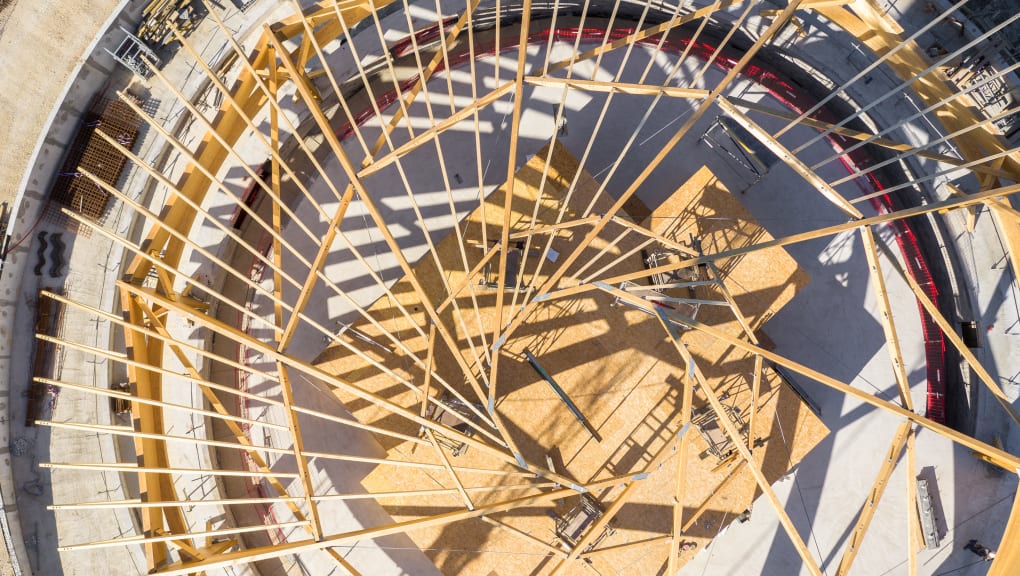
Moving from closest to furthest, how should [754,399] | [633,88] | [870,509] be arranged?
[633,88] < [870,509] < [754,399]

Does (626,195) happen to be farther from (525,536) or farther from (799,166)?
(525,536)

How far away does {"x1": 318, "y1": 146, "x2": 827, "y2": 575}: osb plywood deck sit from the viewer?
27.1 meters

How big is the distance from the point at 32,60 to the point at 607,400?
3468cm

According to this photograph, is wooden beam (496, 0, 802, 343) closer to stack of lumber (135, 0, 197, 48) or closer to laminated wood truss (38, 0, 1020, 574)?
laminated wood truss (38, 0, 1020, 574)

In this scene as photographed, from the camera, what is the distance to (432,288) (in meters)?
27.3

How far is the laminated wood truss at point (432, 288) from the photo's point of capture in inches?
779

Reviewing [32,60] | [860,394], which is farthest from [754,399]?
[32,60]

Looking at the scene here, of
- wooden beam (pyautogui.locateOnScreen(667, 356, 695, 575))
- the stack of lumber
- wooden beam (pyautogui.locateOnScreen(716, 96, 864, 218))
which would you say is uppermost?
the stack of lumber

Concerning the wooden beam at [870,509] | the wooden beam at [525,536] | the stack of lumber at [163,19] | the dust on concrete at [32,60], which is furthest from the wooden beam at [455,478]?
the dust on concrete at [32,60]

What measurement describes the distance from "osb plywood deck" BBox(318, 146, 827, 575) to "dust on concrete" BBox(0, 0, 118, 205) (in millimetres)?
20612

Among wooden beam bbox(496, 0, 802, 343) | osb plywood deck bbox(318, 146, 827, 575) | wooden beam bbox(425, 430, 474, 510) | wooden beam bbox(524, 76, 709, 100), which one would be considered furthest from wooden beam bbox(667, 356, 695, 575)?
wooden beam bbox(524, 76, 709, 100)

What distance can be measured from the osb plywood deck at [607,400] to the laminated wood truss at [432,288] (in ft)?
0.82

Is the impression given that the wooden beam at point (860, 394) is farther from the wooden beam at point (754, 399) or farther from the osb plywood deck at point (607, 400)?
the osb plywood deck at point (607, 400)

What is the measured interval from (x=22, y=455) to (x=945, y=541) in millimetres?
49179
